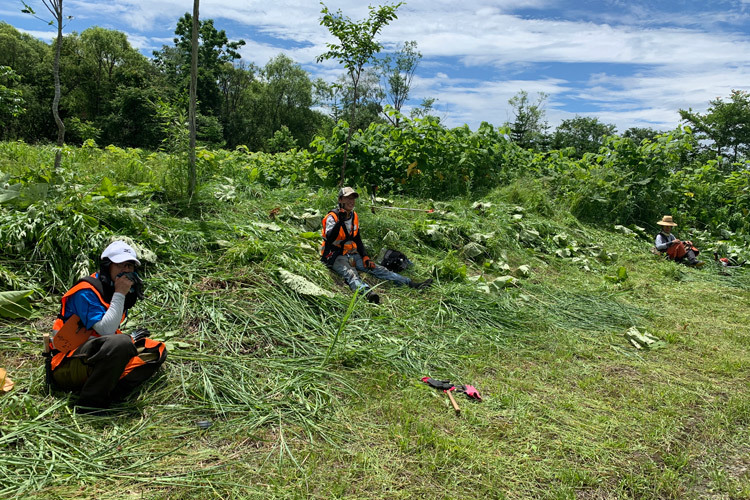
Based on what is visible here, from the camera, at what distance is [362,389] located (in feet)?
9.79

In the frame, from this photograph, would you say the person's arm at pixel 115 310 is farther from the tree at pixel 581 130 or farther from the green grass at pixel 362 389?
the tree at pixel 581 130

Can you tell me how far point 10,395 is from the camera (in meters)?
2.50

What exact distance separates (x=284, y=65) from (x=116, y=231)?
46.5 meters

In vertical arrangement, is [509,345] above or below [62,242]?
below

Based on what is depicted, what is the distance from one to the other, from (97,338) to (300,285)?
5.81 feet

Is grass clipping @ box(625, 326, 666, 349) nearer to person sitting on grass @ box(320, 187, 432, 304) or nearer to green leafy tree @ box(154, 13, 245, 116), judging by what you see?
person sitting on grass @ box(320, 187, 432, 304)

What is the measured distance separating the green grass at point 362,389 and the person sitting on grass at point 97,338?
0.47 ft

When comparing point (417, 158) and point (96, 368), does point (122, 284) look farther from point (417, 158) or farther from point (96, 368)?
point (417, 158)

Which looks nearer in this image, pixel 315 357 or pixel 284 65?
pixel 315 357

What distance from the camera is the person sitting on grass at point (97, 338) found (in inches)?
97.2

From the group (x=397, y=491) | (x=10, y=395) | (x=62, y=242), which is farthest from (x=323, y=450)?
(x=62, y=242)

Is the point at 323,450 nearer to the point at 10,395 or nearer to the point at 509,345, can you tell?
the point at 10,395

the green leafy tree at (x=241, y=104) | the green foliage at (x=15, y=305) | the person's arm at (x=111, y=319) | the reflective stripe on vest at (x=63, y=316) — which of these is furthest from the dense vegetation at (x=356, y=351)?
the green leafy tree at (x=241, y=104)

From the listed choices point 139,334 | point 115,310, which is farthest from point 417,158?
point 115,310
